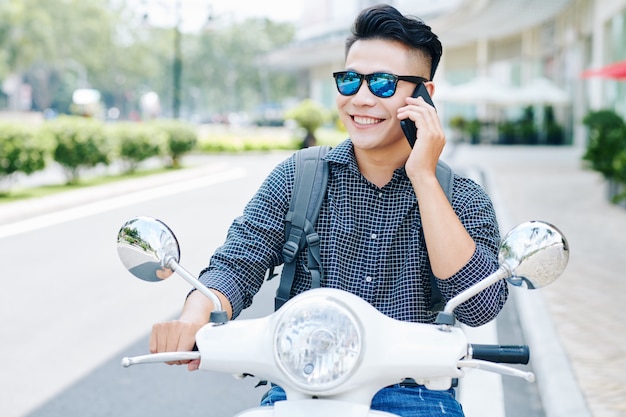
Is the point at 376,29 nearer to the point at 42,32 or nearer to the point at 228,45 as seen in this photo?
the point at 42,32

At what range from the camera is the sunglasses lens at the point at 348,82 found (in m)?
2.41

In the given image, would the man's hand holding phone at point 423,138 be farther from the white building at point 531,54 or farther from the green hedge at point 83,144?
the white building at point 531,54

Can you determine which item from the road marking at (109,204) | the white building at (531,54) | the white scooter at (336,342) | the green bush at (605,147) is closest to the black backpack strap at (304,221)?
the white scooter at (336,342)

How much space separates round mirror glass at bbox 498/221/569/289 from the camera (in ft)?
6.27

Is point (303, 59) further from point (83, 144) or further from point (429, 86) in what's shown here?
point (429, 86)

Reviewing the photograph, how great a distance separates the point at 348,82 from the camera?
95.2 inches

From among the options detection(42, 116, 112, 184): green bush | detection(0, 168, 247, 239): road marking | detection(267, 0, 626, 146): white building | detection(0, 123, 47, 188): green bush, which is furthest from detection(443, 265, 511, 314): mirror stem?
detection(42, 116, 112, 184): green bush

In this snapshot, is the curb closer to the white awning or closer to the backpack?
the backpack

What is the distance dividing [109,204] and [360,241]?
1438 centimetres

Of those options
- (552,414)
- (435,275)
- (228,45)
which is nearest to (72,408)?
(552,414)

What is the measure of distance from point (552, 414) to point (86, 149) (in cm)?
1643

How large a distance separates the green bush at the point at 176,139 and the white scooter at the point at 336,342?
24.5m

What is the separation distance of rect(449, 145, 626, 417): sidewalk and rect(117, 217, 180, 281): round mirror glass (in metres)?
3.27

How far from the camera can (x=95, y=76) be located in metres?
90.8
